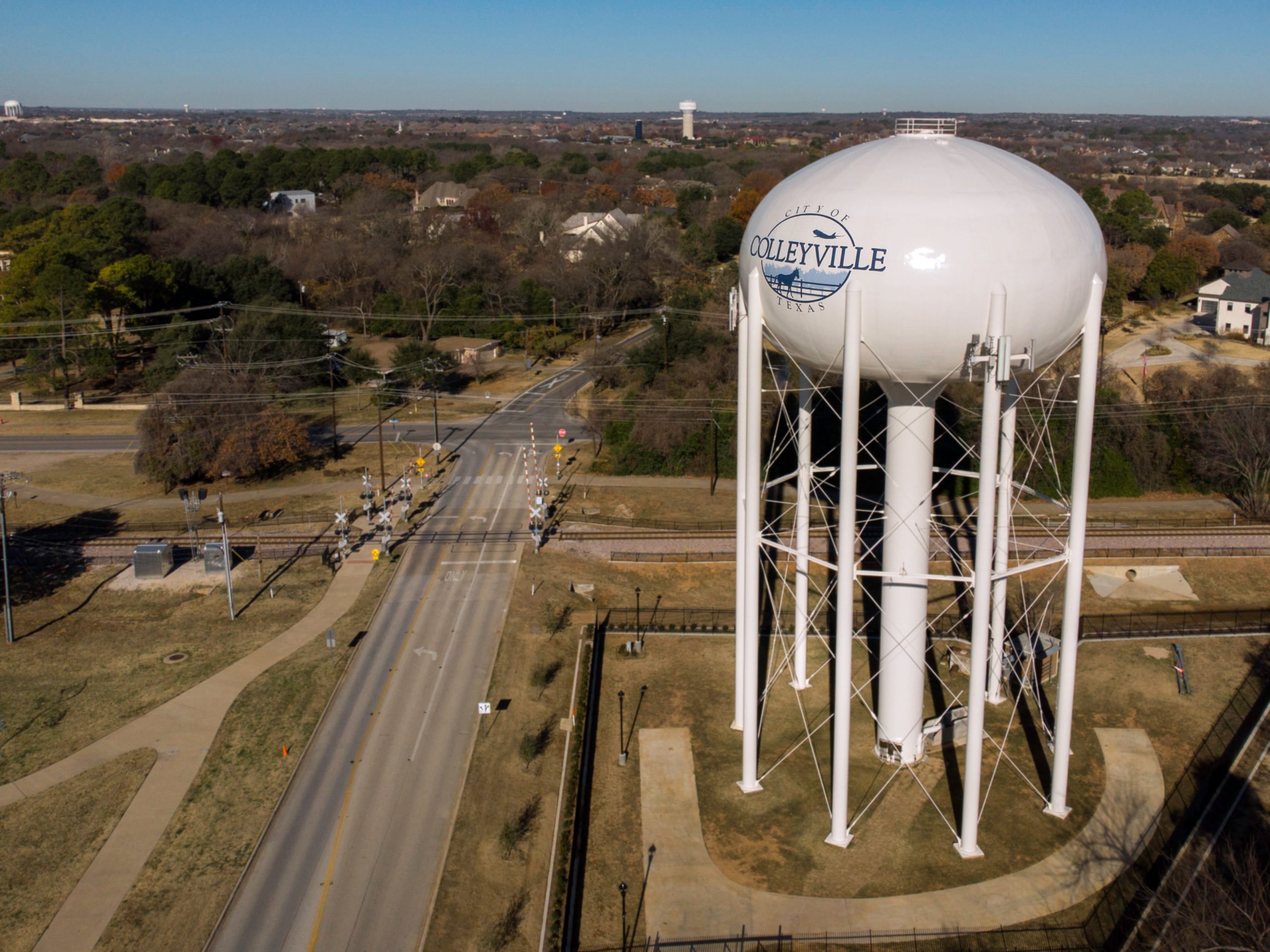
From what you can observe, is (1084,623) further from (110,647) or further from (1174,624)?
(110,647)

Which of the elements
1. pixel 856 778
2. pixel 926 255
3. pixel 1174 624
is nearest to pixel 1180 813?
pixel 856 778

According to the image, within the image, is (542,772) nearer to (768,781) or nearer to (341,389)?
(768,781)

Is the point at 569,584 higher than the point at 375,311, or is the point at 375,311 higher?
the point at 375,311

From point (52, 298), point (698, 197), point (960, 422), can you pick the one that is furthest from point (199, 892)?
point (698, 197)

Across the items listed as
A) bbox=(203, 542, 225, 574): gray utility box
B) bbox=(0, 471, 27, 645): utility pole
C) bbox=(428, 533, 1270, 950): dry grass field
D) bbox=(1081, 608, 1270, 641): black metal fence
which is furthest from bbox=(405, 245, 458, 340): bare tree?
bbox=(1081, 608, 1270, 641): black metal fence

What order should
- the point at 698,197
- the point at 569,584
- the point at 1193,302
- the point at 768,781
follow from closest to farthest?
the point at 768,781
the point at 569,584
the point at 1193,302
the point at 698,197

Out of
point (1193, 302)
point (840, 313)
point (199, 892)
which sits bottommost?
point (199, 892)
